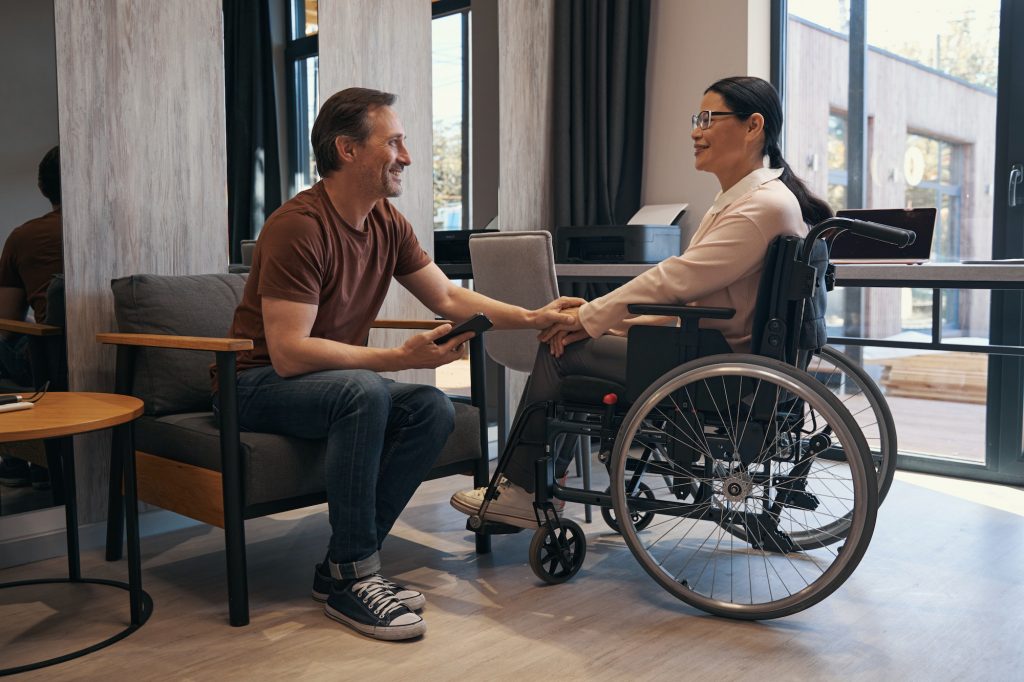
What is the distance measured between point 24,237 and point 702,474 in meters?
1.73

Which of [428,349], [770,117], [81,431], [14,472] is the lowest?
[14,472]

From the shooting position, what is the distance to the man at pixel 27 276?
235 centimetres

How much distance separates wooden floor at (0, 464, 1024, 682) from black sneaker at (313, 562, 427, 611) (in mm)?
36

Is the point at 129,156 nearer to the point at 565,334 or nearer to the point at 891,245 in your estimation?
the point at 565,334

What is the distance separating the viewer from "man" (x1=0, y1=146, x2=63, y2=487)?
7.72ft

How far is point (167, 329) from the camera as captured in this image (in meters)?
2.40

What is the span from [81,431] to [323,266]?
630mm

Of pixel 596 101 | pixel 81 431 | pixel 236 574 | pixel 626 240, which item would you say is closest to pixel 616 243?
pixel 626 240

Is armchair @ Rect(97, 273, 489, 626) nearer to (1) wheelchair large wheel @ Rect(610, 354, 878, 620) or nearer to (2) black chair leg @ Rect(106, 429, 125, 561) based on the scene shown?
(2) black chair leg @ Rect(106, 429, 125, 561)

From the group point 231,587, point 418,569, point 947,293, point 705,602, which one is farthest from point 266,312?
point 947,293

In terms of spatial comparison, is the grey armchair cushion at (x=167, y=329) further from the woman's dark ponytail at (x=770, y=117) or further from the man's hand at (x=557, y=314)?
the woman's dark ponytail at (x=770, y=117)

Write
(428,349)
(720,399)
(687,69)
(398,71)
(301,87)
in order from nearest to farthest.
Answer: (720,399) → (428,349) → (301,87) → (398,71) → (687,69)

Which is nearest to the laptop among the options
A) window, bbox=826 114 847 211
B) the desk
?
window, bbox=826 114 847 211

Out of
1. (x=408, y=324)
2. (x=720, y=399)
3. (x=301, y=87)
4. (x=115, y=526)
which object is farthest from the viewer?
(x=301, y=87)
